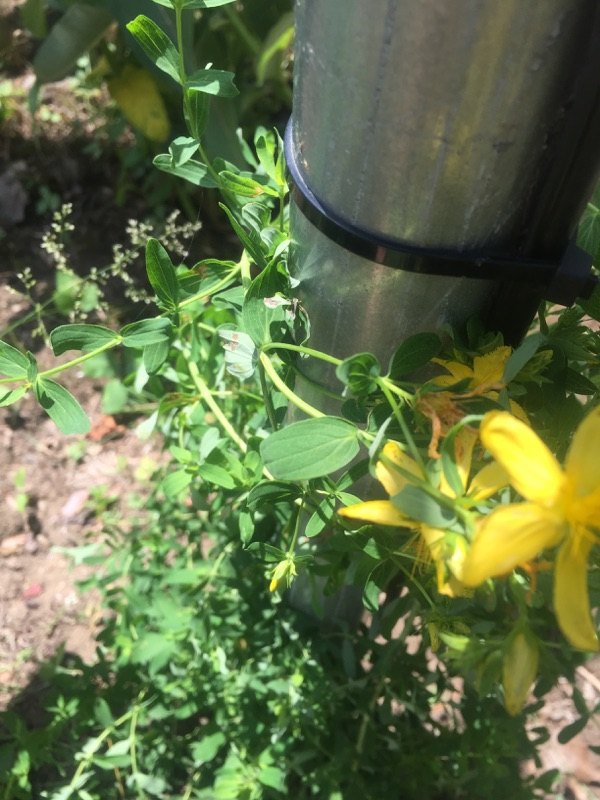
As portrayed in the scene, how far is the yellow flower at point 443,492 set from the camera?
38 centimetres

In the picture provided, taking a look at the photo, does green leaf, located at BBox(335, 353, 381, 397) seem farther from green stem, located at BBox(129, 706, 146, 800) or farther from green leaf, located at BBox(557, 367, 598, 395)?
green stem, located at BBox(129, 706, 146, 800)

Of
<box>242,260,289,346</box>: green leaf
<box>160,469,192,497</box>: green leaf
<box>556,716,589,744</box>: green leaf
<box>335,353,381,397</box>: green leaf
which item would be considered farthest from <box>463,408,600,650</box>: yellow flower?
<box>556,716,589,744</box>: green leaf

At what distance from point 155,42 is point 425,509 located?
379mm

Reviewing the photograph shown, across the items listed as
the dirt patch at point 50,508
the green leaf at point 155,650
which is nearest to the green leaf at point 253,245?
the green leaf at point 155,650

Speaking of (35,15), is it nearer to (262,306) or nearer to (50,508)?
(50,508)

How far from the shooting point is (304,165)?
0.46 metres

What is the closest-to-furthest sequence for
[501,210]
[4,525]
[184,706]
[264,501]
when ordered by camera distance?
[501,210]
[264,501]
[184,706]
[4,525]

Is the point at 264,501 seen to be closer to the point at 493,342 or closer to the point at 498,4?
the point at 493,342

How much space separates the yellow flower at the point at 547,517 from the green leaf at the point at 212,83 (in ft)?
1.08

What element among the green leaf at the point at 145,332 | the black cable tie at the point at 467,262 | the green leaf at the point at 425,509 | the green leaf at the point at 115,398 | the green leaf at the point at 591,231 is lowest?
the green leaf at the point at 115,398

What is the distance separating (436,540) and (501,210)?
7.5 inches

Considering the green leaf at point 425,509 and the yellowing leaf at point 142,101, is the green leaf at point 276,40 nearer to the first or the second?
the yellowing leaf at point 142,101

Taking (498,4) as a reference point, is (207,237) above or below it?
below

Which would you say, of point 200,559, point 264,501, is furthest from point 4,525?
point 264,501
